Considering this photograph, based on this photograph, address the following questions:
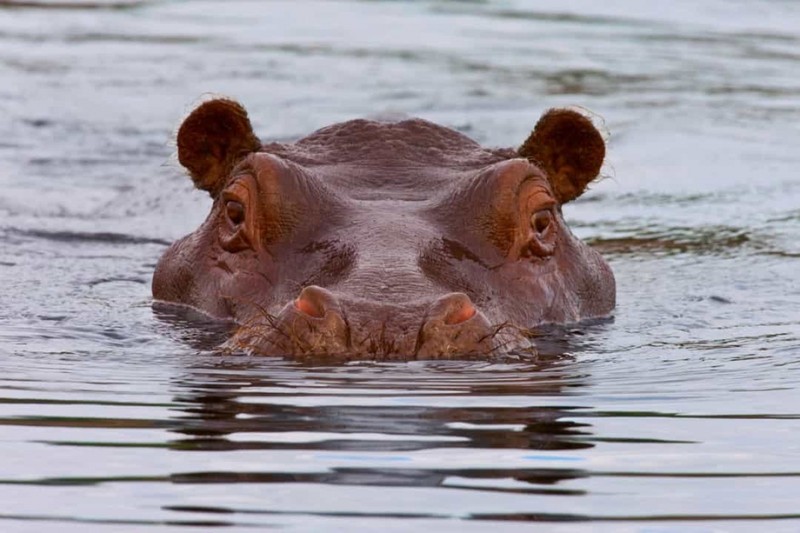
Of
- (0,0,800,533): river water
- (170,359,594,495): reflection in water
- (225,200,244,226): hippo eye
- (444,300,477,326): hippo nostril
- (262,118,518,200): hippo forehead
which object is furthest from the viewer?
(262,118,518,200): hippo forehead

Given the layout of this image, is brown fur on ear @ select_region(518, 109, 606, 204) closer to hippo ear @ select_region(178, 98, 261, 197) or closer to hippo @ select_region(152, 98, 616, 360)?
hippo @ select_region(152, 98, 616, 360)

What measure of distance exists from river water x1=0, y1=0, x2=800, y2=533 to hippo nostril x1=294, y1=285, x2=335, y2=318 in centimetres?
23

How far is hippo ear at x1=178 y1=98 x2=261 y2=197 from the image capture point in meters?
9.20

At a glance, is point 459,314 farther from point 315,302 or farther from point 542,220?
point 542,220

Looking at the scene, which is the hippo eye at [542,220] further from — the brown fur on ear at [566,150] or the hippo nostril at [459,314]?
the hippo nostril at [459,314]

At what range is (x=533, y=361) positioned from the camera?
24.0 feet

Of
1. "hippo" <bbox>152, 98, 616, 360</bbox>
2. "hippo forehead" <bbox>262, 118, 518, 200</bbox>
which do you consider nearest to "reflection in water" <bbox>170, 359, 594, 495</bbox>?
"hippo" <bbox>152, 98, 616, 360</bbox>

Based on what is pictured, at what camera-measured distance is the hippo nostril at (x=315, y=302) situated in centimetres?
667

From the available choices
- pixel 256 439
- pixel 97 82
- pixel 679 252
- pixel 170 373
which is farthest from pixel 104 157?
pixel 256 439

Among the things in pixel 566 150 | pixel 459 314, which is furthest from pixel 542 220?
pixel 459 314

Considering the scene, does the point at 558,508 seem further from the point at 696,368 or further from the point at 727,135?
the point at 727,135

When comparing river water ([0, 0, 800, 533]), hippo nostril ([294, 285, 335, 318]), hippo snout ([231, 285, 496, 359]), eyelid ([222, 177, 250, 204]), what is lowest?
river water ([0, 0, 800, 533])

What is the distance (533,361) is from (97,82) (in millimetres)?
12969

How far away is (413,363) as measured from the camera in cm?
662
